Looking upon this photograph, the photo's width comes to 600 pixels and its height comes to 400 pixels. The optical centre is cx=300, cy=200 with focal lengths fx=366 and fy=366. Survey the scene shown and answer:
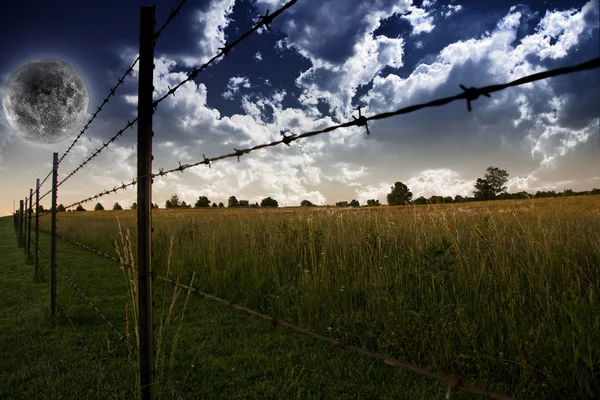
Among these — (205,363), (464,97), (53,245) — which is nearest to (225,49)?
(464,97)

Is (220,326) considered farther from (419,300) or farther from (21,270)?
(21,270)

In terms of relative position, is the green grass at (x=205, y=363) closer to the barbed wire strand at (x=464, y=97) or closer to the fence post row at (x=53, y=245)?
the fence post row at (x=53, y=245)

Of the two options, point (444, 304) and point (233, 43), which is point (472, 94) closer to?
point (233, 43)

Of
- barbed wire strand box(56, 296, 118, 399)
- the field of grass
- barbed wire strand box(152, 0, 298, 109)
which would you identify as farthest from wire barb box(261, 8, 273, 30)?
barbed wire strand box(56, 296, 118, 399)

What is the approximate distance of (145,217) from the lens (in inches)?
80.0

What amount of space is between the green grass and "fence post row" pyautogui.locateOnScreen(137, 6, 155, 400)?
0.63 meters

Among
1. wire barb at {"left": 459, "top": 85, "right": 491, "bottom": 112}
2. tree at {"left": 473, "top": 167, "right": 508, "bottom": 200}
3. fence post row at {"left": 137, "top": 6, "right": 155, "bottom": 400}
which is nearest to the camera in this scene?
wire barb at {"left": 459, "top": 85, "right": 491, "bottom": 112}

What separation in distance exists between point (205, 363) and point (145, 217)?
199cm

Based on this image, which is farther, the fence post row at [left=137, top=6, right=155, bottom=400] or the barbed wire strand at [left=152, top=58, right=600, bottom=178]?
the fence post row at [left=137, top=6, right=155, bottom=400]

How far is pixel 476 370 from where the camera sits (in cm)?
300

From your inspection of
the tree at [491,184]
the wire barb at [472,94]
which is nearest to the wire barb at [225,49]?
the wire barb at [472,94]

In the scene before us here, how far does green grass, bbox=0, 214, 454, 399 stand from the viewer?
292 cm

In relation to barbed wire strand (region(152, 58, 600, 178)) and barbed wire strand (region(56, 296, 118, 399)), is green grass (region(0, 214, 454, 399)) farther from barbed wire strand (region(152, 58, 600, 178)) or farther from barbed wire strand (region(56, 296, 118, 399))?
barbed wire strand (region(152, 58, 600, 178))

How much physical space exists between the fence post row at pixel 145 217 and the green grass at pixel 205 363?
2.06 feet
